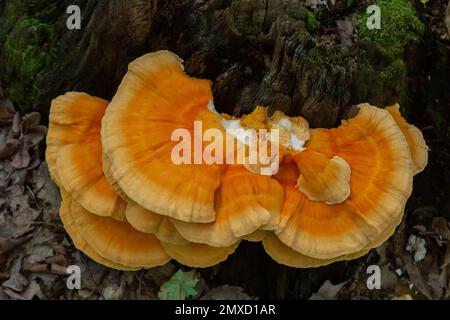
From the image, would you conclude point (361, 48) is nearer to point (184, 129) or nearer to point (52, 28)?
point (184, 129)

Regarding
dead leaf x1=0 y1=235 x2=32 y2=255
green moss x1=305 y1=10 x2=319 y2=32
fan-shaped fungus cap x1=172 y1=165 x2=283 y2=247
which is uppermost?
green moss x1=305 y1=10 x2=319 y2=32

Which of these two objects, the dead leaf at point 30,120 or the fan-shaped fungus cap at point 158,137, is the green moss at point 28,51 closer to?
the dead leaf at point 30,120

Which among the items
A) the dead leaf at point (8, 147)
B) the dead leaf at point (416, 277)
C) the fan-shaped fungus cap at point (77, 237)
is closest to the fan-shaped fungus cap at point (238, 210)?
the fan-shaped fungus cap at point (77, 237)

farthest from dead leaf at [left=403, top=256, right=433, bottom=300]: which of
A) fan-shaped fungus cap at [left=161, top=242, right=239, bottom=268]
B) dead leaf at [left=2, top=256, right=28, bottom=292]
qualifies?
dead leaf at [left=2, top=256, right=28, bottom=292]

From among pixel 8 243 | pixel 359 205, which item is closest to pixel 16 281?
pixel 8 243

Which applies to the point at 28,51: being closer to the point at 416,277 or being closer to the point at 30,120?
the point at 30,120

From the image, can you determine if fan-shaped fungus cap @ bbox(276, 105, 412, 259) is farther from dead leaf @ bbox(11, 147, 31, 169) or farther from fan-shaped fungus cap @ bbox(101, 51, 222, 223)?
dead leaf @ bbox(11, 147, 31, 169)
